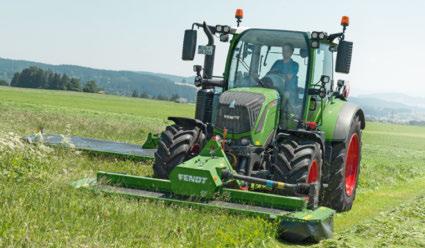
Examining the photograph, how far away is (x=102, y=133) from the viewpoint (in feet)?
→ 63.8

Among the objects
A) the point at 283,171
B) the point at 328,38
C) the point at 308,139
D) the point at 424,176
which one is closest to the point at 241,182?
the point at 283,171

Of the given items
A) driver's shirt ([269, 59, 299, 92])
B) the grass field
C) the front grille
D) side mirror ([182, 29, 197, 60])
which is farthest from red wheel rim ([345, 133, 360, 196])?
side mirror ([182, 29, 197, 60])

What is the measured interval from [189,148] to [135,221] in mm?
2618

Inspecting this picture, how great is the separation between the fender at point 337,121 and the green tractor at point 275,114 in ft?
0.05

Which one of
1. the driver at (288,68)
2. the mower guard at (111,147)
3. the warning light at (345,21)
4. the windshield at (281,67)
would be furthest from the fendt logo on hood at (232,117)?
the mower guard at (111,147)

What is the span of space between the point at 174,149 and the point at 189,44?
159 cm

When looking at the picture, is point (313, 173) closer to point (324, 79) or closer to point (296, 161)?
point (296, 161)

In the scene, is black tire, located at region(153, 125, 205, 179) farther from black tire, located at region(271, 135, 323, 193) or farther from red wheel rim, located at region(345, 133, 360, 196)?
red wheel rim, located at region(345, 133, 360, 196)

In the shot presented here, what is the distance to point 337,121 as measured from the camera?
962 centimetres

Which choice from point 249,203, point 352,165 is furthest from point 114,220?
point 352,165

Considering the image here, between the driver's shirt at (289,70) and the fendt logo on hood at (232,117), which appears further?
the driver's shirt at (289,70)

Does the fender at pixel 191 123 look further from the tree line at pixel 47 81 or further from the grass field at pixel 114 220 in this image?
the tree line at pixel 47 81

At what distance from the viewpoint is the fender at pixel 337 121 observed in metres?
9.53

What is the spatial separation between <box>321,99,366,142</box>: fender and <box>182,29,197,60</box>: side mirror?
7.43 feet
